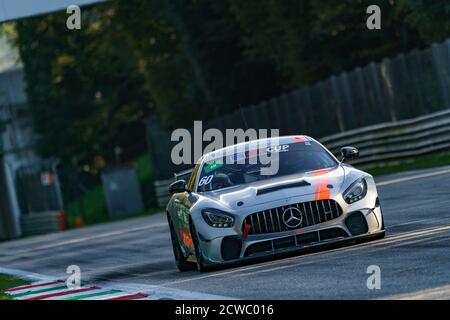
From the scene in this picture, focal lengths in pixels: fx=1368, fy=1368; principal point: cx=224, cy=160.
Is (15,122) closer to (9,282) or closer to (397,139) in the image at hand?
(397,139)

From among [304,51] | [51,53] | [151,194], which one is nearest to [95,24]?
[51,53]

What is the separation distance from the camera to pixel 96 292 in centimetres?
1343

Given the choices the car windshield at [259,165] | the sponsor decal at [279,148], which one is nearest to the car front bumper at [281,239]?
the car windshield at [259,165]

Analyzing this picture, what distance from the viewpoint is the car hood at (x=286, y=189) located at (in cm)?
1356

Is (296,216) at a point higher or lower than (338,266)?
higher

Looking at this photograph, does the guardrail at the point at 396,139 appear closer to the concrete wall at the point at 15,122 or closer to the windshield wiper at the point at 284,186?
the windshield wiper at the point at 284,186

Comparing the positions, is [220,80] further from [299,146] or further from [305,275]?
[305,275]

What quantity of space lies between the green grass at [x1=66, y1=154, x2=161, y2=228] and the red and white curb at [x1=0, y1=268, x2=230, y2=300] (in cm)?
4116

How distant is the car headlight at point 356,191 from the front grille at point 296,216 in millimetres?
178

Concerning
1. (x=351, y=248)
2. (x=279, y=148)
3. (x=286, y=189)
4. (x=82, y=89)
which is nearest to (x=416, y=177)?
(x=279, y=148)

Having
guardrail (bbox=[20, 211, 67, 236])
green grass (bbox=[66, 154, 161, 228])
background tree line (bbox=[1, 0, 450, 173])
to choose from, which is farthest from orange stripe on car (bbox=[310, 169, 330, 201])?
green grass (bbox=[66, 154, 161, 228])

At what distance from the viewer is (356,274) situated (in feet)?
37.0

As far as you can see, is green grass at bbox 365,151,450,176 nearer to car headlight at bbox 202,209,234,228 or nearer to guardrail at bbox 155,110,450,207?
guardrail at bbox 155,110,450,207

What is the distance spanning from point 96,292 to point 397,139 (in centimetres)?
1942
